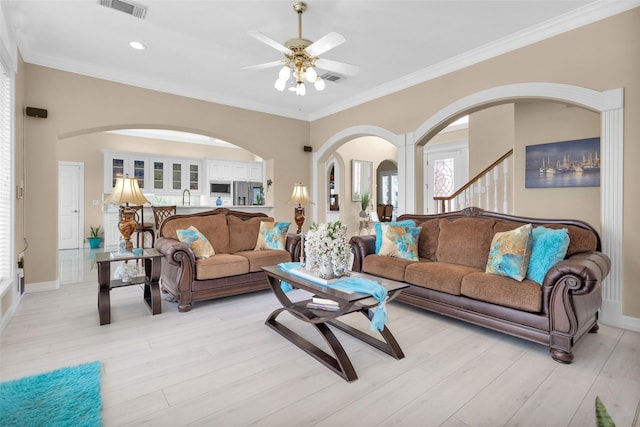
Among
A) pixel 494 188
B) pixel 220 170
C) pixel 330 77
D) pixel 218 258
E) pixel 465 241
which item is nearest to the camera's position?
pixel 465 241

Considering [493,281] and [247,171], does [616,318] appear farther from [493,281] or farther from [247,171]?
[247,171]

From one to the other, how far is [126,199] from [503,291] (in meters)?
3.54

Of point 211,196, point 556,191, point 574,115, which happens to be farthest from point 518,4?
point 211,196

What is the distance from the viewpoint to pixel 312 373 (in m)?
2.16

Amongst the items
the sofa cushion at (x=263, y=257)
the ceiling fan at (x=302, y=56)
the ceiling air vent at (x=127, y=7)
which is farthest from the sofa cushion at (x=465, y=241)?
the ceiling air vent at (x=127, y=7)

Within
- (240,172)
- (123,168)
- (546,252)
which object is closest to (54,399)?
(546,252)

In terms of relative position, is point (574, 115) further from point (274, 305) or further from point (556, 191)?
point (274, 305)

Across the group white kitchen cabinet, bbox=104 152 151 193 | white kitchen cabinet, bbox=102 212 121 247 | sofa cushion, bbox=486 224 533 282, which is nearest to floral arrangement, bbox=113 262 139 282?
sofa cushion, bbox=486 224 533 282

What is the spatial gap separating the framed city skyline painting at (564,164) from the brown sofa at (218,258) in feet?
11.3

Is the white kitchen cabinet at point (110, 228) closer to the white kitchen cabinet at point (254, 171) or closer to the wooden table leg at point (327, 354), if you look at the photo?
the white kitchen cabinet at point (254, 171)

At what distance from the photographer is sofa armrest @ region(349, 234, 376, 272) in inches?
156

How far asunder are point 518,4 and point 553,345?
297 centimetres

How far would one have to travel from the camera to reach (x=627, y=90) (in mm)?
2926

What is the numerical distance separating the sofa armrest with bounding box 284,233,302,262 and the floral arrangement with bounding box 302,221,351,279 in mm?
1668
